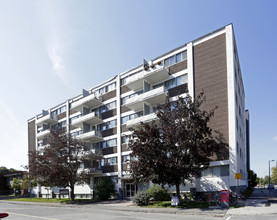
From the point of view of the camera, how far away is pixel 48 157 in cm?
3139

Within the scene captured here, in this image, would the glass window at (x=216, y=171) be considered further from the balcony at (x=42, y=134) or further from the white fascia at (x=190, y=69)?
the balcony at (x=42, y=134)

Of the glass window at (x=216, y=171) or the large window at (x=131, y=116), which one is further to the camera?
the large window at (x=131, y=116)

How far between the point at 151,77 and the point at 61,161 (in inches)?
650

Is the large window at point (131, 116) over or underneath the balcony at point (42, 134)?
over

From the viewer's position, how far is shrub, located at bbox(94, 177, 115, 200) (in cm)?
3209

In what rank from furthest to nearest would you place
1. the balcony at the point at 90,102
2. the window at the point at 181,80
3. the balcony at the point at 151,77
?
1. the balcony at the point at 90,102
2. the balcony at the point at 151,77
3. the window at the point at 181,80

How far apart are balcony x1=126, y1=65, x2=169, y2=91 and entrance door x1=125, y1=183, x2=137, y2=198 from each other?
1430 cm

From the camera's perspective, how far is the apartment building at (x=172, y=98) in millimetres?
24516

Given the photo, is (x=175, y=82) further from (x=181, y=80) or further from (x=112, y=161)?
Answer: (x=112, y=161)

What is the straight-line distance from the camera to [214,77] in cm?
2616

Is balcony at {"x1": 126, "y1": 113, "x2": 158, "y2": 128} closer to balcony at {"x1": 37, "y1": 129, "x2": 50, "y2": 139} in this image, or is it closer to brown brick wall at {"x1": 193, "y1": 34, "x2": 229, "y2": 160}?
brown brick wall at {"x1": 193, "y1": 34, "x2": 229, "y2": 160}

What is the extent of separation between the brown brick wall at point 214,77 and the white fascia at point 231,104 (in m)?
0.39

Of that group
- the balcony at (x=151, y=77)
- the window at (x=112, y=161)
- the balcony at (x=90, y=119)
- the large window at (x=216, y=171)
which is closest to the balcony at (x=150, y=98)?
the balcony at (x=151, y=77)

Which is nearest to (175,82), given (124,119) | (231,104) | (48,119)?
(231,104)
